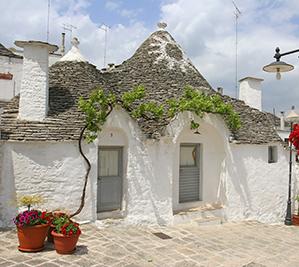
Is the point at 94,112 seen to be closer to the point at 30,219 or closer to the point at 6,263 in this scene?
the point at 30,219

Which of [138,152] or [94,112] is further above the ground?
[94,112]

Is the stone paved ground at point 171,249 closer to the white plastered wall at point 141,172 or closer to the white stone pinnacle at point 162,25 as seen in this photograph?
the white plastered wall at point 141,172

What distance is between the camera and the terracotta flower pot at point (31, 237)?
22.8 feet

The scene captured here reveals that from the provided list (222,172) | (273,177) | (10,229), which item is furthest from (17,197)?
(273,177)

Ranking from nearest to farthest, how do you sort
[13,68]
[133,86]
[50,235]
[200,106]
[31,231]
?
[31,231], [50,235], [200,106], [133,86], [13,68]

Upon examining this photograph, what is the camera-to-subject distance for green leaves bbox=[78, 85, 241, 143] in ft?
30.6

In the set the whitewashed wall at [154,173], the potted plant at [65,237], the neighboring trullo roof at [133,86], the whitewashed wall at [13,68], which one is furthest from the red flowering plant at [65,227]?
the whitewashed wall at [13,68]

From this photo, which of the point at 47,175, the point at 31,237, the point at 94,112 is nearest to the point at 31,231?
the point at 31,237

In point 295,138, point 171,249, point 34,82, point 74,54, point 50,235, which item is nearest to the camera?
point 50,235

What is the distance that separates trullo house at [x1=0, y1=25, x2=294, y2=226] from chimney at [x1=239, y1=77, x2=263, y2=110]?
697 millimetres

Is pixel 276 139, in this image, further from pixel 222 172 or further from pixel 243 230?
pixel 243 230

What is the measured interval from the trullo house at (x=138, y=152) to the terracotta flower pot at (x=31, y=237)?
1811 millimetres

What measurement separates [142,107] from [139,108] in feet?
0.34

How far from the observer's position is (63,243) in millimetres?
6980
